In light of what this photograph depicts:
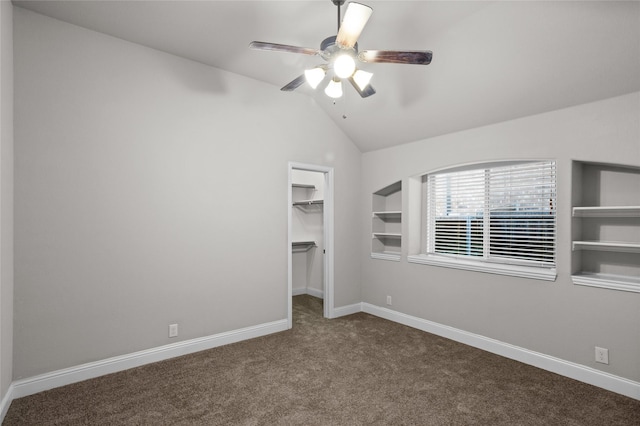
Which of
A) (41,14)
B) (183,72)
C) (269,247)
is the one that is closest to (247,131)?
(183,72)

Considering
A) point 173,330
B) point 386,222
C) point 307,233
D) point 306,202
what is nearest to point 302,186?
point 306,202

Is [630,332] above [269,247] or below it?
below

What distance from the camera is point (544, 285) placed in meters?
3.14

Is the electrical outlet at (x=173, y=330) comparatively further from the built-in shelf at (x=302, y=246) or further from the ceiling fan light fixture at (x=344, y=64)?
the ceiling fan light fixture at (x=344, y=64)

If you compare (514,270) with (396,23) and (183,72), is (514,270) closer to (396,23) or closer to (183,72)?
(396,23)

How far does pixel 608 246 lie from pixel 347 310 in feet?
10.0

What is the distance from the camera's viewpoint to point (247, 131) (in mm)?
3885

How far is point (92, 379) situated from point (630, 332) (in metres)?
4.43

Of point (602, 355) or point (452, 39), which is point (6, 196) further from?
point (602, 355)

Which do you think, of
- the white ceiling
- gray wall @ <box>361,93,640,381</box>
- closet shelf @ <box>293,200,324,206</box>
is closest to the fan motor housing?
the white ceiling

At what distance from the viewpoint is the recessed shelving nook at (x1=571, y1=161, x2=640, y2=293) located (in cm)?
281

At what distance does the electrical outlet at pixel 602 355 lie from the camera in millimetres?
2768

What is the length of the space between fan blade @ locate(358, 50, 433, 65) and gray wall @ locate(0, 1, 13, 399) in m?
2.44

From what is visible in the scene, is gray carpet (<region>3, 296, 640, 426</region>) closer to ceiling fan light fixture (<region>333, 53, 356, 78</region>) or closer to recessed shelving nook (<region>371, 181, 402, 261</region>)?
recessed shelving nook (<region>371, 181, 402, 261</region>)
